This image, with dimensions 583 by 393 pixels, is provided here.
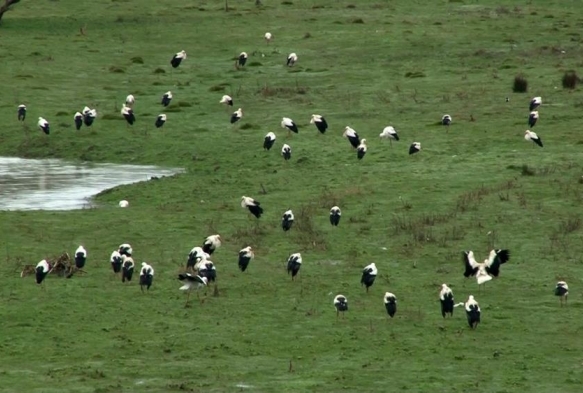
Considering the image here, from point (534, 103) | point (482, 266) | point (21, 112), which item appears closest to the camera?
point (482, 266)

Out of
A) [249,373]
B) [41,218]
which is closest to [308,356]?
[249,373]

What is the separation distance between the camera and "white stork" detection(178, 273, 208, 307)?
93.4ft

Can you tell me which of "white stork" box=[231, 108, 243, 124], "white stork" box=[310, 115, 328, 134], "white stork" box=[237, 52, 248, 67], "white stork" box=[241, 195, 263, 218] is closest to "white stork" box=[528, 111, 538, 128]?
"white stork" box=[310, 115, 328, 134]

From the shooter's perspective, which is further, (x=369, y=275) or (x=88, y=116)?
(x=88, y=116)

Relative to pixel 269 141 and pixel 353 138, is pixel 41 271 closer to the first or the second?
pixel 269 141

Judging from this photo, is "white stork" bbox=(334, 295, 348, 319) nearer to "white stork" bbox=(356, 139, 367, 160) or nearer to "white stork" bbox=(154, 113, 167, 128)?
"white stork" bbox=(356, 139, 367, 160)

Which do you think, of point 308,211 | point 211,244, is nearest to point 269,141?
point 308,211

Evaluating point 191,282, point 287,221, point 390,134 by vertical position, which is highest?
point 390,134

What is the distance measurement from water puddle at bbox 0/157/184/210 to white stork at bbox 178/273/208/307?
10.8 m

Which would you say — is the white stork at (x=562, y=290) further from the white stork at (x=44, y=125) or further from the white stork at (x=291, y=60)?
the white stork at (x=291, y=60)

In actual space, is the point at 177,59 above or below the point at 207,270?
above

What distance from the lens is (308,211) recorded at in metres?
36.2

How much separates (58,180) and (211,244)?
44.6 ft

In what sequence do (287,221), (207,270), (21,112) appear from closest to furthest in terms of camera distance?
1. (207,270)
2. (287,221)
3. (21,112)
